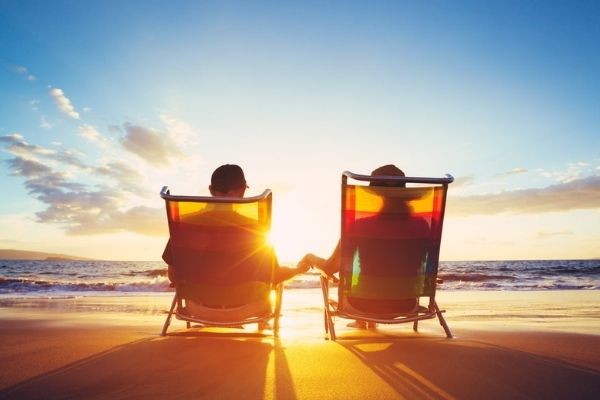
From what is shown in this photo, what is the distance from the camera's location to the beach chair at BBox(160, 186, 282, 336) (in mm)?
3814

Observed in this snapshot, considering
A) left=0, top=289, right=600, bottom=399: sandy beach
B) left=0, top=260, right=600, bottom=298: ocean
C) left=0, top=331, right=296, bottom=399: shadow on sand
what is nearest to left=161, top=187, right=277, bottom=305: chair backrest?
left=0, top=289, right=600, bottom=399: sandy beach

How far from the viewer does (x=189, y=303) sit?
4.01 m

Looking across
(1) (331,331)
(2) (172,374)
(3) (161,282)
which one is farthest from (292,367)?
(3) (161,282)

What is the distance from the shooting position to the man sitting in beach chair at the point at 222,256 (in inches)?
150

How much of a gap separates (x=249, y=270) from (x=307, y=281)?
15.0 meters

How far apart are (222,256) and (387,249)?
1.58m

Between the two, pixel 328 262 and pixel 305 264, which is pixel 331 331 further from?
pixel 305 264

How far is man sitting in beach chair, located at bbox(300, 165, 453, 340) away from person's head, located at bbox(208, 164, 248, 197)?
40.9 inches

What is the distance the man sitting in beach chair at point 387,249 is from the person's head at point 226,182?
40.9 inches

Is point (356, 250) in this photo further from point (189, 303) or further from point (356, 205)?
point (189, 303)

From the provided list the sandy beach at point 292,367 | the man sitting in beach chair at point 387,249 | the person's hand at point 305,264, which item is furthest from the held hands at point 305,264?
the sandy beach at point 292,367

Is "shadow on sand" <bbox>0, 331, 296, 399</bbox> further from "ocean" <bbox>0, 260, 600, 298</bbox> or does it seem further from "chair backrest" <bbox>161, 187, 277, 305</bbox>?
"ocean" <bbox>0, 260, 600, 298</bbox>

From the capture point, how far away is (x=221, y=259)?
3.88 meters

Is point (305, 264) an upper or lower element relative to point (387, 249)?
lower
